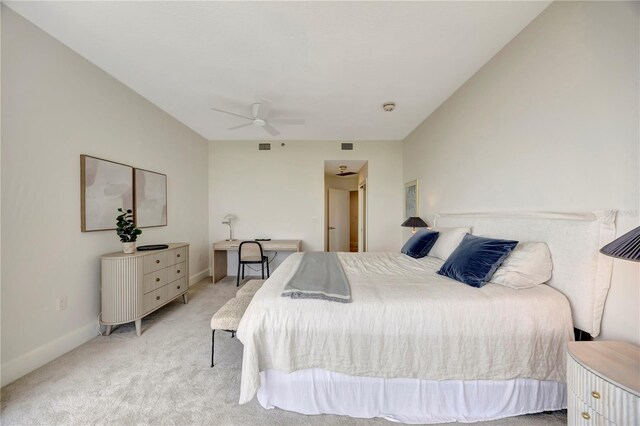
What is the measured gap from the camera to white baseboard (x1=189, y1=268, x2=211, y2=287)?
398 cm

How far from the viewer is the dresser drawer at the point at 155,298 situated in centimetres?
246

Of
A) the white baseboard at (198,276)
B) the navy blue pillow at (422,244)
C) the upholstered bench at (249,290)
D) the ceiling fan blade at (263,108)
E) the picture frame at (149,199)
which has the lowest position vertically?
the white baseboard at (198,276)

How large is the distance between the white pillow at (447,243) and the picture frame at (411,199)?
129cm

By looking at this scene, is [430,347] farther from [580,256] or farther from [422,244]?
[422,244]

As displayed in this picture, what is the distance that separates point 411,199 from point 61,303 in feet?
15.2

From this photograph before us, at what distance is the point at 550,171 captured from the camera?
5.31 feet

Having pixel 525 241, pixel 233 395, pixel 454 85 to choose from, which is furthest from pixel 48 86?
pixel 525 241

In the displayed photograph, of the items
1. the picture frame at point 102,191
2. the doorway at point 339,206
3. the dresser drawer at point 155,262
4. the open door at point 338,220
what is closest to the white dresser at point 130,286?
the dresser drawer at point 155,262

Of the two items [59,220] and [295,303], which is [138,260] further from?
[295,303]

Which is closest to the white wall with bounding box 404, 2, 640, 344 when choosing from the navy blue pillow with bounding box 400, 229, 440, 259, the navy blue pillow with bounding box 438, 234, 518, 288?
the navy blue pillow with bounding box 438, 234, 518, 288

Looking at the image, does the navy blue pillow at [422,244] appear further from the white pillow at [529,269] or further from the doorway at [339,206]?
the doorway at [339,206]

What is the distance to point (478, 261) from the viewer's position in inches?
66.6

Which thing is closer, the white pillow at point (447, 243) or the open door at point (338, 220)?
the white pillow at point (447, 243)

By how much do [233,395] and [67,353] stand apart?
1.73 metres
